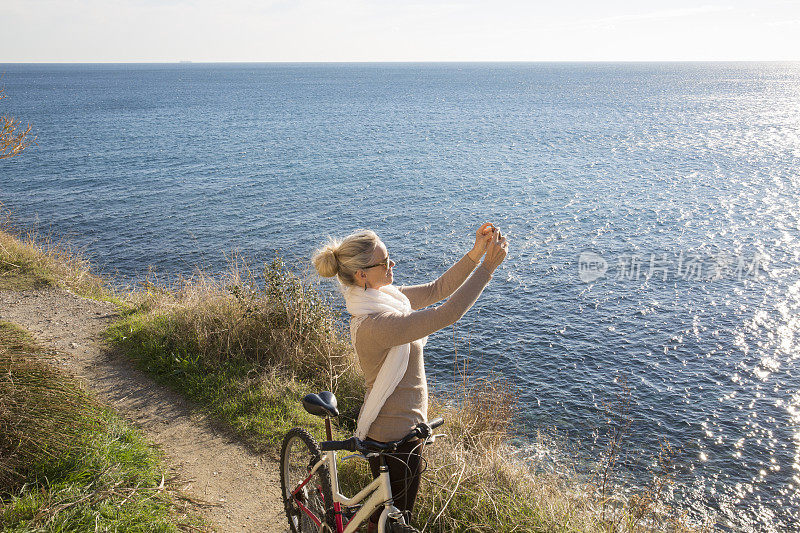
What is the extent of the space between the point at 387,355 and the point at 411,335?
0.30m

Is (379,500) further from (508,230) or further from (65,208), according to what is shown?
(65,208)

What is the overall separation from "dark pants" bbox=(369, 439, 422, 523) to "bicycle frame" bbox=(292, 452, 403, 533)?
0.36ft

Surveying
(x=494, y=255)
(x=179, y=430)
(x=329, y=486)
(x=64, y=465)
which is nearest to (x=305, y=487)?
(x=329, y=486)

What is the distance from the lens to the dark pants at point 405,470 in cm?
355

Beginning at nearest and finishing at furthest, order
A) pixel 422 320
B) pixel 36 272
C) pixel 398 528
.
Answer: pixel 422 320 → pixel 398 528 → pixel 36 272

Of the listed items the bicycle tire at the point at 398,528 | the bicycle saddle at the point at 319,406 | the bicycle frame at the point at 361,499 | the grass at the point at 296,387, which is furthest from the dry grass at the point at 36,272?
the bicycle tire at the point at 398,528

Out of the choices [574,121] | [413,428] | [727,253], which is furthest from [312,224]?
[574,121]

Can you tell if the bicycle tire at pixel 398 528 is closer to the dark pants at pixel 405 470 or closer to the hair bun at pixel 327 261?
the dark pants at pixel 405 470

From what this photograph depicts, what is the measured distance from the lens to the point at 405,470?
3.58 metres

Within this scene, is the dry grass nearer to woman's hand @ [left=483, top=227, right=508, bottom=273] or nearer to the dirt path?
the dirt path

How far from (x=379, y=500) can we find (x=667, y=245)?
2609 cm

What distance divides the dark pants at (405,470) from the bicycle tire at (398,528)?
16 centimetres

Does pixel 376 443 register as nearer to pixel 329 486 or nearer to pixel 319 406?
pixel 319 406

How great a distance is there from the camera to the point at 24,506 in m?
4.54
